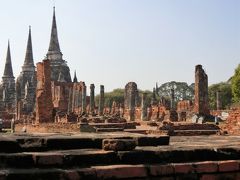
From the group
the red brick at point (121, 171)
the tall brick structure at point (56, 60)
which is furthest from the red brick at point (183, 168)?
the tall brick structure at point (56, 60)

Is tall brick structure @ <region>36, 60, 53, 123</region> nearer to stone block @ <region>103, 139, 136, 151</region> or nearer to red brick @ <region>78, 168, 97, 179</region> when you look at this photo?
stone block @ <region>103, 139, 136, 151</region>

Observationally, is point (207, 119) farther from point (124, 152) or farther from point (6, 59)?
point (6, 59)

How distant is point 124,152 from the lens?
10.2 ft

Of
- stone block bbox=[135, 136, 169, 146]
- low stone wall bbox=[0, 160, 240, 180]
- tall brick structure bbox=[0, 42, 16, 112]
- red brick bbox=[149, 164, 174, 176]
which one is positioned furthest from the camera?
tall brick structure bbox=[0, 42, 16, 112]

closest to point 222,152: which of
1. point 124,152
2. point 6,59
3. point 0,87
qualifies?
point 124,152

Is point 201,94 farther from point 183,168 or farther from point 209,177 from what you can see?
point 183,168

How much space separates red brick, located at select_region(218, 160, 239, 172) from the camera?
3208mm

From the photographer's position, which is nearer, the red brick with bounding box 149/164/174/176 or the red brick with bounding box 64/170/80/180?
the red brick with bounding box 64/170/80/180

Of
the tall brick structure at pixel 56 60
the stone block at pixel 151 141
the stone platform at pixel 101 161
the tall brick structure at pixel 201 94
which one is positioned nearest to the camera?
the stone platform at pixel 101 161

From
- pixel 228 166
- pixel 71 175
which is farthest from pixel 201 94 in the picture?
pixel 71 175

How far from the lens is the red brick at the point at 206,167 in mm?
3120

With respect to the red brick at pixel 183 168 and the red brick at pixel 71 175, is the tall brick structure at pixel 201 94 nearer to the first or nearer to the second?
the red brick at pixel 183 168

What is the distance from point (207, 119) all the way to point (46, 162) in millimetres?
17769

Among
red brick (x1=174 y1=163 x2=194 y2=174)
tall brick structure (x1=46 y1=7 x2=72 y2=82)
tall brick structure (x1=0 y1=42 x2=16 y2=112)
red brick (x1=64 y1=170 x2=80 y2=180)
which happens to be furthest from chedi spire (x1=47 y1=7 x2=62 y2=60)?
red brick (x1=64 y1=170 x2=80 y2=180)
